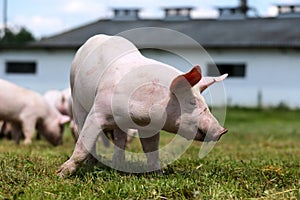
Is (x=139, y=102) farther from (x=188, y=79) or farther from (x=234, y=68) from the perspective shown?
(x=234, y=68)

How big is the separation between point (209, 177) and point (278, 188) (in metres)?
0.63

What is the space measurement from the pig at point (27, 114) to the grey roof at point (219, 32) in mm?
15302

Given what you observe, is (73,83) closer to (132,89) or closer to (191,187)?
(132,89)

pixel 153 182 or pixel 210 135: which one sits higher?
pixel 210 135

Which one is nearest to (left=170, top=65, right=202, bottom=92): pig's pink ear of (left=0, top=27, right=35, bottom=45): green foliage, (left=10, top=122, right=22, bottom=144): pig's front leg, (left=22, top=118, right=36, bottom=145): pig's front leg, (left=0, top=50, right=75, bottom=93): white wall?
(left=22, top=118, right=36, bottom=145): pig's front leg

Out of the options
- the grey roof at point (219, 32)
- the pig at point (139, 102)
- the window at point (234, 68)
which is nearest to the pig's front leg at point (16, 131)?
the pig at point (139, 102)

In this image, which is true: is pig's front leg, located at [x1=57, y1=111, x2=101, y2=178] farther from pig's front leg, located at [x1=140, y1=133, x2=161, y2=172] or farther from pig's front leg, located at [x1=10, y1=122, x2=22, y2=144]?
pig's front leg, located at [x1=10, y1=122, x2=22, y2=144]

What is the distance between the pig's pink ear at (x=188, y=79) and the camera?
4.58m

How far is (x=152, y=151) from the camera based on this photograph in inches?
212

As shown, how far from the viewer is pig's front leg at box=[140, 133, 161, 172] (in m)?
5.34

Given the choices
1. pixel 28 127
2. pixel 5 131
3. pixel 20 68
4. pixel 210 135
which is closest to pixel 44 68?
pixel 20 68

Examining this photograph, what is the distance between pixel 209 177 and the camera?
4.98m

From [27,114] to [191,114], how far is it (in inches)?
273

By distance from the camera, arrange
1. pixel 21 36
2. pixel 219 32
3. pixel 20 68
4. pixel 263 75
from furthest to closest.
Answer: pixel 21 36, pixel 20 68, pixel 219 32, pixel 263 75
